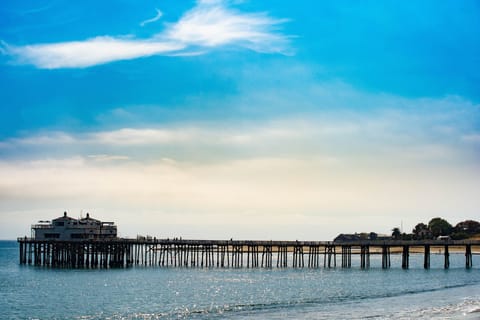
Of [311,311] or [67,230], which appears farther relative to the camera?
[67,230]

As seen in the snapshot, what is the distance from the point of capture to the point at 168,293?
180 feet

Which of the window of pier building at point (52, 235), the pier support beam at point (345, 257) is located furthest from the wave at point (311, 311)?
the window of pier building at point (52, 235)

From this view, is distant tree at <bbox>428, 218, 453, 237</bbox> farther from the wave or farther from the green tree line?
the wave

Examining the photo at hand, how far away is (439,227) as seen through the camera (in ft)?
589

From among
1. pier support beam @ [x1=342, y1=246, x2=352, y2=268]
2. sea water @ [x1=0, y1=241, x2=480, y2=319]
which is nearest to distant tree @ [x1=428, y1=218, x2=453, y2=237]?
pier support beam @ [x1=342, y1=246, x2=352, y2=268]

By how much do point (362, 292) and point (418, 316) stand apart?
15.9 metres

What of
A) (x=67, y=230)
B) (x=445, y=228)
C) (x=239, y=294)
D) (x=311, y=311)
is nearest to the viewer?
(x=311, y=311)

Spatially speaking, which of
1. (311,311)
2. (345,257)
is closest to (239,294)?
(311,311)

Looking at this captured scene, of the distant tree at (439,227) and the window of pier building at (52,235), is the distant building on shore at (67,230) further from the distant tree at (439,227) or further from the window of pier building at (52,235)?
the distant tree at (439,227)

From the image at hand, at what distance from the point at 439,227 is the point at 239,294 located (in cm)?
13613

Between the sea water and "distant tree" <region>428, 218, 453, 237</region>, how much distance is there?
3941 inches

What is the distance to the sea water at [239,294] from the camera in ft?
141

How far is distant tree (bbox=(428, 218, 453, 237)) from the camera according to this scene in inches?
6881

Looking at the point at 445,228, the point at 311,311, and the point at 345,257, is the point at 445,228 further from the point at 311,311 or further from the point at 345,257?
the point at 311,311
